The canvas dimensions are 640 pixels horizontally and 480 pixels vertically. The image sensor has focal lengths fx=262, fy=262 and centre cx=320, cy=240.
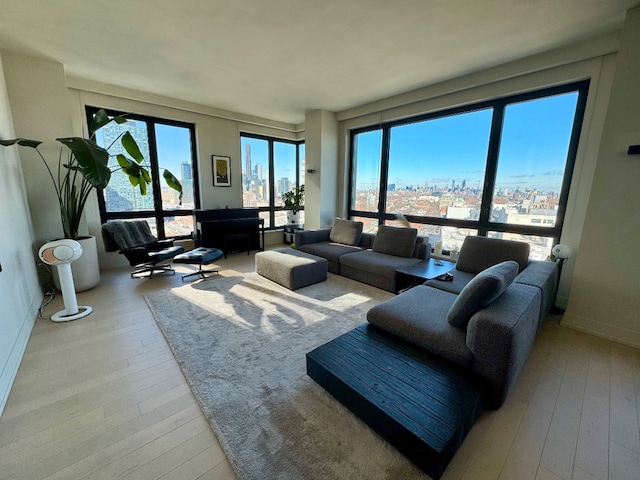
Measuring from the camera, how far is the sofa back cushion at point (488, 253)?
284 centimetres

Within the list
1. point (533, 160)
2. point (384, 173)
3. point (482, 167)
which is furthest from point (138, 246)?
point (533, 160)

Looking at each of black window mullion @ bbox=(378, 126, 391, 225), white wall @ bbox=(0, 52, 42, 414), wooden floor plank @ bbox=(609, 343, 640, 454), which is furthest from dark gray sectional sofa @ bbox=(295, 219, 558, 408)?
white wall @ bbox=(0, 52, 42, 414)

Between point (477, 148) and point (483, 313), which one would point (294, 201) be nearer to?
point (477, 148)

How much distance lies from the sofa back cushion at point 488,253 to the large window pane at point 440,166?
3.46 ft

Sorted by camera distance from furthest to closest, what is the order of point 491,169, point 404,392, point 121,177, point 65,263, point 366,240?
point 366,240 → point 121,177 → point 491,169 → point 65,263 → point 404,392

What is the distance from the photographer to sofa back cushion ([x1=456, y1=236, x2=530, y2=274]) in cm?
284

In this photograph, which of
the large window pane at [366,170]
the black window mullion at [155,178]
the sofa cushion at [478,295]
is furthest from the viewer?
the large window pane at [366,170]

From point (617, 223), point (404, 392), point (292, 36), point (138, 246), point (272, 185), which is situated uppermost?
point (292, 36)

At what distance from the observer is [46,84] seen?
336 centimetres

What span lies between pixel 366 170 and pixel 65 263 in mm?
4781

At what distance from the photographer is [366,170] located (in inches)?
212

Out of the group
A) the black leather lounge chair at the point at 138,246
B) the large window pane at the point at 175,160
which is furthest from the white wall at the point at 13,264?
the large window pane at the point at 175,160

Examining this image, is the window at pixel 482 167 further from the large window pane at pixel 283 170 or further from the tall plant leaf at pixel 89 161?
the tall plant leaf at pixel 89 161

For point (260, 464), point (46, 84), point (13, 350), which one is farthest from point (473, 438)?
point (46, 84)
